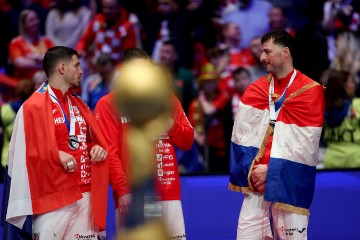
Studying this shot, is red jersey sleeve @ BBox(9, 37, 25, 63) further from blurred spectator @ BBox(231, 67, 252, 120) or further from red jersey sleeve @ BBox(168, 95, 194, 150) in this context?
red jersey sleeve @ BBox(168, 95, 194, 150)

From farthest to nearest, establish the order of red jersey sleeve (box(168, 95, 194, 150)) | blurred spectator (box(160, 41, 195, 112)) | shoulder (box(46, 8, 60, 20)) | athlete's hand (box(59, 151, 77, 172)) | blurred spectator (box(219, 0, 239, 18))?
shoulder (box(46, 8, 60, 20)) < blurred spectator (box(219, 0, 239, 18)) < blurred spectator (box(160, 41, 195, 112)) < red jersey sleeve (box(168, 95, 194, 150)) < athlete's hand (box(59, 151, 77, 172))

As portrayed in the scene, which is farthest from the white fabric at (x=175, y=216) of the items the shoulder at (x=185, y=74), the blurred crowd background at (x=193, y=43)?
the shoulder at (x=185, y=74)

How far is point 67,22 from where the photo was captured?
10.6 metres

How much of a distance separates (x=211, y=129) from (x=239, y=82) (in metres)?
0.67

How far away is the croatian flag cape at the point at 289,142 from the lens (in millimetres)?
5758

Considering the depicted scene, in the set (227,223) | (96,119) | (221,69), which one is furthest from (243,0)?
(96,119)

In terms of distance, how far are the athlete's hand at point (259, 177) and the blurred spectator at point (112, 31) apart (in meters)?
4.65

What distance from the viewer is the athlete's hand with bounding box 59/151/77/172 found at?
5.59 meters

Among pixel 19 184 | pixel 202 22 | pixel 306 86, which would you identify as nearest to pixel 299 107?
pixel 306 86

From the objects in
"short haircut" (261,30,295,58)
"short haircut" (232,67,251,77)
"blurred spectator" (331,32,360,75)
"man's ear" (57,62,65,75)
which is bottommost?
"man's ear" (57,62,65,75)

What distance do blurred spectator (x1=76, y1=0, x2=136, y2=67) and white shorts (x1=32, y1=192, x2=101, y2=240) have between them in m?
4.57

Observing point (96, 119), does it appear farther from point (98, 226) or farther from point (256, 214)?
point (256, 214)

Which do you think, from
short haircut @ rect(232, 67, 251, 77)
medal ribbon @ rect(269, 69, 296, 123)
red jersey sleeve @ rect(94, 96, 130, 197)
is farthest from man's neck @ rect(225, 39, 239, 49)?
red jersey sleeve @ rect(94, 96, 130, 197)

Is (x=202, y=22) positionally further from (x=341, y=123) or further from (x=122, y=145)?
(x=122, y=145)
